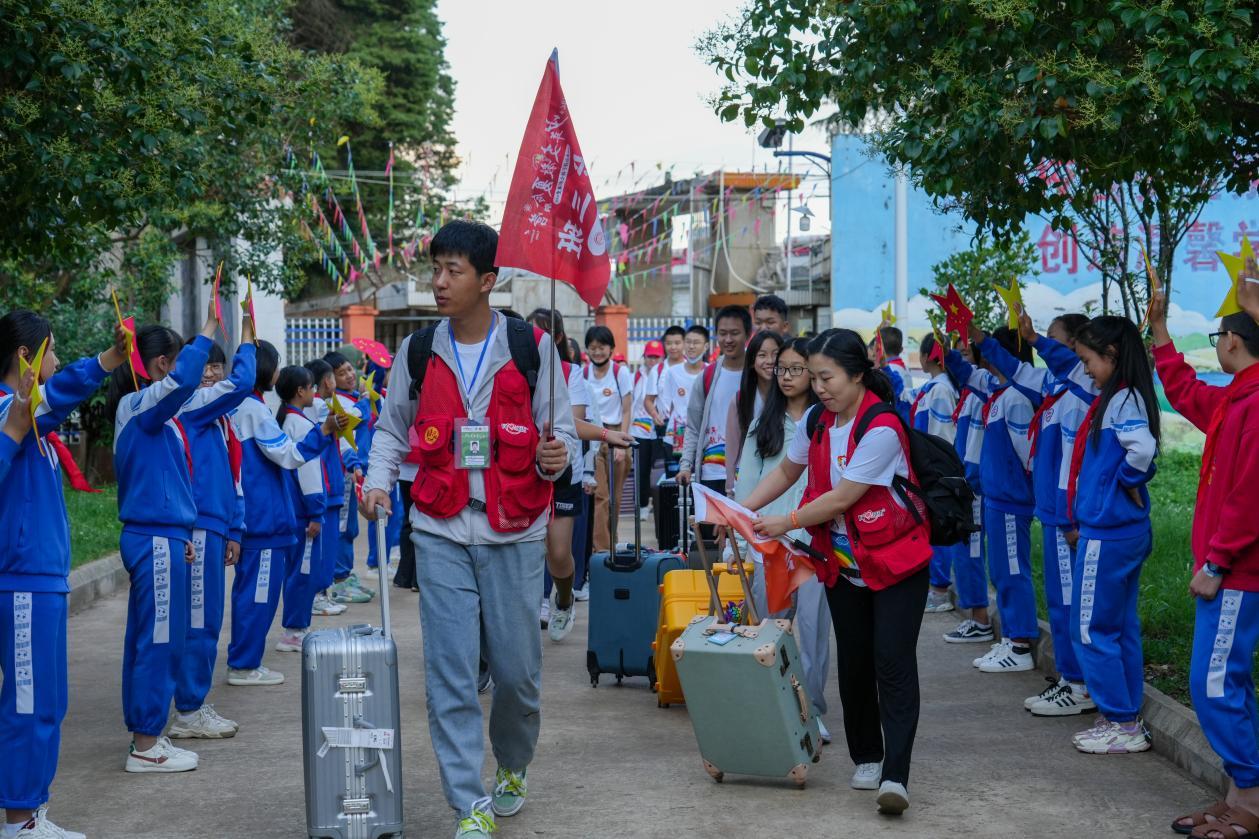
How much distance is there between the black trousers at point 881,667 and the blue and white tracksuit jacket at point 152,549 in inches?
111

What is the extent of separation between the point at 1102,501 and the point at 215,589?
4092mm

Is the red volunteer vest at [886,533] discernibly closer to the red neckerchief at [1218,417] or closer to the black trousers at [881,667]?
the black trousers at [881,667]

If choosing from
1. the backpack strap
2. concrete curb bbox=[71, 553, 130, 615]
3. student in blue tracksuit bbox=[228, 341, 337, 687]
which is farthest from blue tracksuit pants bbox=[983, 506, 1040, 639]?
concrete curb bbox=[71, 553, 130, 615]

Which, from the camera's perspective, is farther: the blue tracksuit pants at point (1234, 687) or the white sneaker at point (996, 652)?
the white sneaker at point (996, 652)

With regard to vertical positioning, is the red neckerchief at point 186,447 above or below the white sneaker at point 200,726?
above

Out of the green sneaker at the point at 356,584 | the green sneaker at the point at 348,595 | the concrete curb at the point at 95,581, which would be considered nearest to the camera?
the concrete curb at the point at 95,581

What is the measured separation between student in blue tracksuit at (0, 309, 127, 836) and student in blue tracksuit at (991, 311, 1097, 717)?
4.51 m

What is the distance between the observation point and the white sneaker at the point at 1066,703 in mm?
7039

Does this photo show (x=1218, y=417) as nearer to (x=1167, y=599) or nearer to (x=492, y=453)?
(x=492, y=453)

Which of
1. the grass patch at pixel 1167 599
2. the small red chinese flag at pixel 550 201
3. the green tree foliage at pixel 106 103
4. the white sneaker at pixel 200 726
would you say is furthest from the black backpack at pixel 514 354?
the grass patch at pixel 1167 599

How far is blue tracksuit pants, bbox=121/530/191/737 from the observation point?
6.05m

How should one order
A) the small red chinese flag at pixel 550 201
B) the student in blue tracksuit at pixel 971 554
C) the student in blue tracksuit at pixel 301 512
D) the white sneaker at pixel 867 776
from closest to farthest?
the small red chinese flag at pixel 550 201, the white sneaker at pixel 867 776, the student in blue tracksuit at pixel 301 512, the student in blue tracksuit at pixel 971 554

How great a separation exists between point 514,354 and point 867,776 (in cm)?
227

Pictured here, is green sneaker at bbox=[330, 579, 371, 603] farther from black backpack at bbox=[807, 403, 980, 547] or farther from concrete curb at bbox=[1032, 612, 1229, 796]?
black backpack at bbox=[807, 403, 980, 547]
